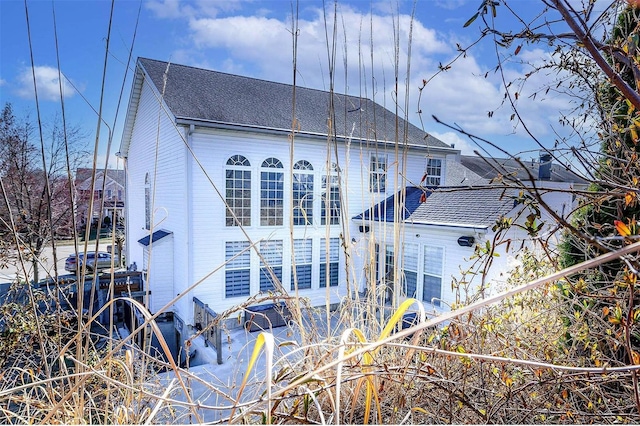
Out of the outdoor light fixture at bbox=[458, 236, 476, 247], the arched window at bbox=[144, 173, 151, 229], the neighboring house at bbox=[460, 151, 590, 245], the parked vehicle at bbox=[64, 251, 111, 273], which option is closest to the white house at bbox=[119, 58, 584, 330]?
the outdoor light fixture at bbox=[458, 236, 476, 247]

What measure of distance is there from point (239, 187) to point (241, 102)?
7.88 ft

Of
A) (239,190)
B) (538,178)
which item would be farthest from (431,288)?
(538,178)

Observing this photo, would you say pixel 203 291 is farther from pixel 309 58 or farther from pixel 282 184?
pixel 309 58

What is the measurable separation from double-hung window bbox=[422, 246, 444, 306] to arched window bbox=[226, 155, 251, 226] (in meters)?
4.09

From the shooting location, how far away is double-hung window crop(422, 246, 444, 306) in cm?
756

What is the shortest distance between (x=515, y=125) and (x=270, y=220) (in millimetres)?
7601

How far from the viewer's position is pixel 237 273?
8.52m

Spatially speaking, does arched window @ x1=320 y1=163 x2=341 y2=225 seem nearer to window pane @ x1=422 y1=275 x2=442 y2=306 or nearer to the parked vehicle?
the parked vehicle

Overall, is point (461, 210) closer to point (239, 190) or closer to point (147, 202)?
point (239, 190)

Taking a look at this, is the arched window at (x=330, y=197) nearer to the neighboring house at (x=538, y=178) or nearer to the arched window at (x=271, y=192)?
the neighboring house at (x=538, y=178)

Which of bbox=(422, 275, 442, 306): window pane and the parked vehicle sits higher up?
the parked vehicle

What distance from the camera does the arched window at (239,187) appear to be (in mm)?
8242

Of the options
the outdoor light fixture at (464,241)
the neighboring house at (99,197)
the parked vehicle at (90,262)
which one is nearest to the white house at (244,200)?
the outdoor light fixture at (464,241)

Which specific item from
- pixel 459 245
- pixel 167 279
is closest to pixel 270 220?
pixel 167 279
